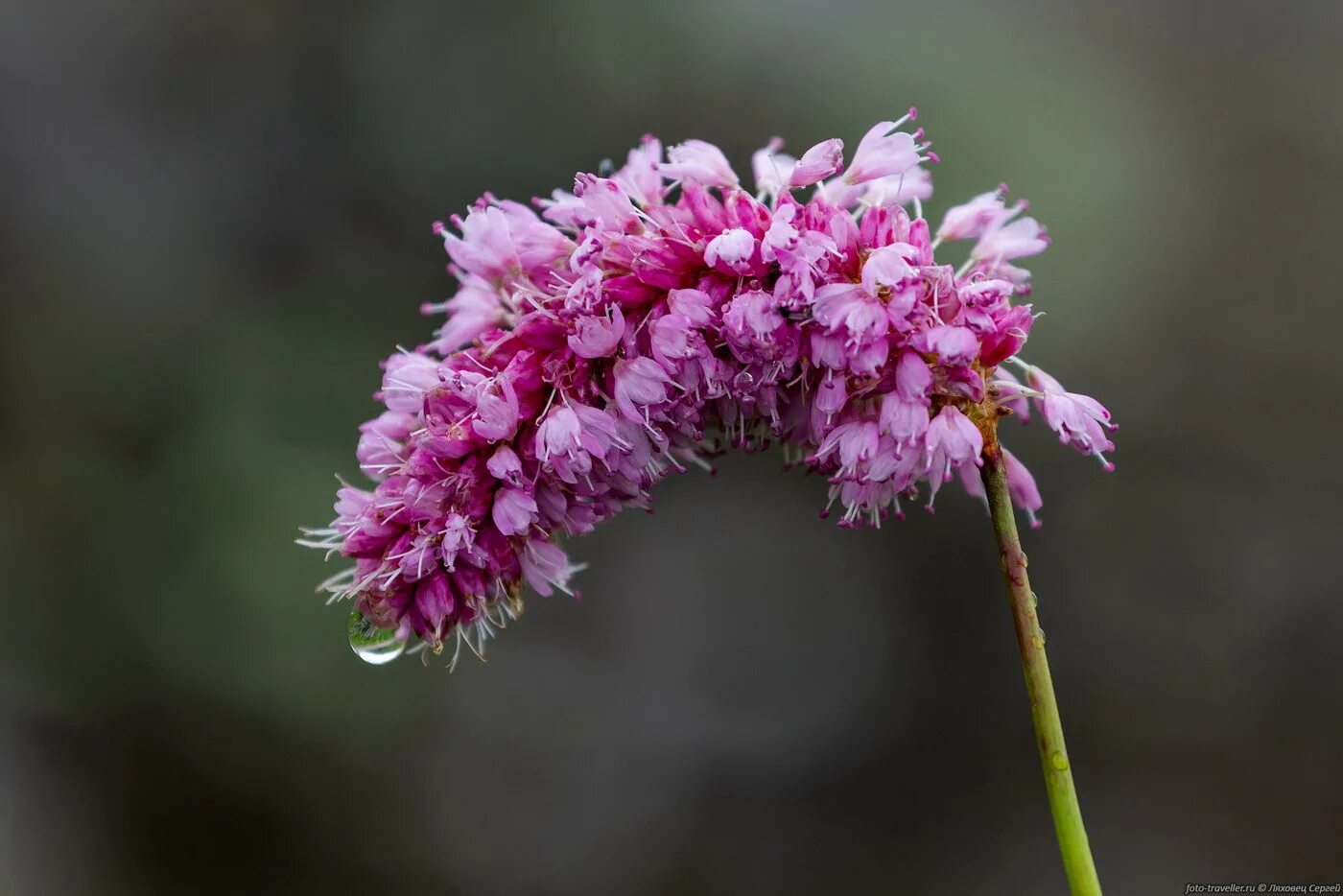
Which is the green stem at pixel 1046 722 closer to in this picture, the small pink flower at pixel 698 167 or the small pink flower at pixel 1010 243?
the small pink flower at pixel 1010 243

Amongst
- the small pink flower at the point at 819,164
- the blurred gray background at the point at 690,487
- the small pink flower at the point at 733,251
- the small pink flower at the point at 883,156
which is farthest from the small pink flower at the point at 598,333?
the blurred gray background at the point at 690,487

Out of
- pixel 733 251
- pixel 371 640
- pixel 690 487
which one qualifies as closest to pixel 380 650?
pixel 371 640

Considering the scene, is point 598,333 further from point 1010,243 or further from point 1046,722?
point 1046,722

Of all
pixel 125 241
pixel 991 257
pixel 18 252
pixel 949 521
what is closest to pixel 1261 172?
pixel 949 521

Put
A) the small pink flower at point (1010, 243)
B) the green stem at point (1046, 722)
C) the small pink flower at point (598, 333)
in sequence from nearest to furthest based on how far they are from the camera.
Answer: the green stem at point (1046, 722), the small pink flower at point (598, 333), the small pink flower at point (1010, 243)

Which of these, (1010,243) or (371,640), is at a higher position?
(1010,243)
